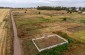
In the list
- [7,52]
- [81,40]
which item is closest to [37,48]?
[7,52]

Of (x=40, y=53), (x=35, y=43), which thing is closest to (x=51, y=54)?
(x=40, y=53)

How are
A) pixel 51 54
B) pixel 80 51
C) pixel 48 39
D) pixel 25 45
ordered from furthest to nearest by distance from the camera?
pixel 48 39, pixel 25 45, pixel 80 51, pixel 51 54

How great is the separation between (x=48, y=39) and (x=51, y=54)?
18.4 feet

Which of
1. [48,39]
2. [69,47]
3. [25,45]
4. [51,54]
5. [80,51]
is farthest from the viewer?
[48,39]

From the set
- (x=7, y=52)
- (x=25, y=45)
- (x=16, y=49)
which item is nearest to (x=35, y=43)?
(x=25, y=45)

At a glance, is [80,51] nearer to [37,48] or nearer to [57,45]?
[57,45]

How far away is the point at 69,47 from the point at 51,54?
3311 millimetres

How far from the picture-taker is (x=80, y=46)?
1997 cm

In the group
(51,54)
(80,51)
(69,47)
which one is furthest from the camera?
(69,47)

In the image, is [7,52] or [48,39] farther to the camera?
[48,39]

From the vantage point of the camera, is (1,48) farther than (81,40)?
No

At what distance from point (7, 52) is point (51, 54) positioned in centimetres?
487

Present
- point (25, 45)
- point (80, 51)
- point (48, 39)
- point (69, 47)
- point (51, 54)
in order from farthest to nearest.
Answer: point (48, 39) < point (25, 45) < point (69, 47) < point (80, 51) < point (51, 54)

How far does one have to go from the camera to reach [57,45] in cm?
1977
